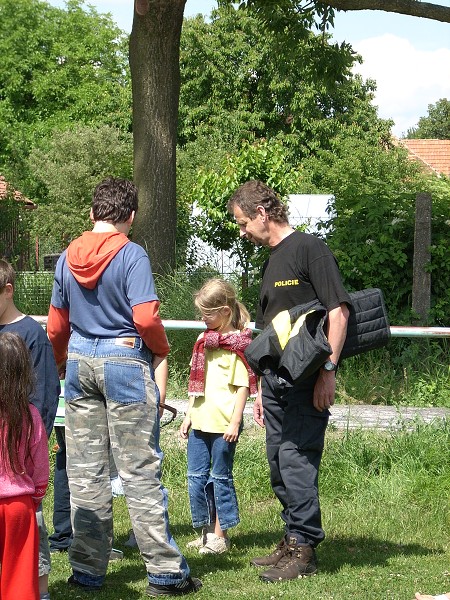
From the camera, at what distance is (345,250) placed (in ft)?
34.1

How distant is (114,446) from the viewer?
181 inches

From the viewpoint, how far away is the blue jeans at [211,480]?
557cm

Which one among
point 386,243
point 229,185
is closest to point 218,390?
point 386,243

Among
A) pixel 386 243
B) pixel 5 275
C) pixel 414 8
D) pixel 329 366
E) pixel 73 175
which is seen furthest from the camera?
pixel 73 175

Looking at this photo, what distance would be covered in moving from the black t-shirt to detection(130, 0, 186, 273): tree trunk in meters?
7.00

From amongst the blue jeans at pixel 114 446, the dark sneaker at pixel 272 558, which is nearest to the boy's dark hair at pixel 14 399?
the blue jeans at pixel 114 446

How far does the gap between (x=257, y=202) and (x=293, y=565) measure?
1.82 meters

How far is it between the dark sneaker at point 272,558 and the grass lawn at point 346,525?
52 mm

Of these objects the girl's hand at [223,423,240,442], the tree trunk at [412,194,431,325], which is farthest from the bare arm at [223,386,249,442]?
the tree trunk at [412,194,431,325]

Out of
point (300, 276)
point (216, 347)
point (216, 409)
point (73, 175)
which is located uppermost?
point (73, 175)

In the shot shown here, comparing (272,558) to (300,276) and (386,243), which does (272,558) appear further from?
(386,243)

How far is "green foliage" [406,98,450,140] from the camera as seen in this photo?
8838 centimetres

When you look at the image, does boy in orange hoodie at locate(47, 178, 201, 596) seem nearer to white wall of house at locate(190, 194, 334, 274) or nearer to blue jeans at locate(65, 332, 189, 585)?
blue jeans at locate(65, 332, 189, 585)

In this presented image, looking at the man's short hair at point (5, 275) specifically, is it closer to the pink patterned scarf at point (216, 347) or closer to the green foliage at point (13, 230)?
the pink patterned scarf at point (216, 347)
